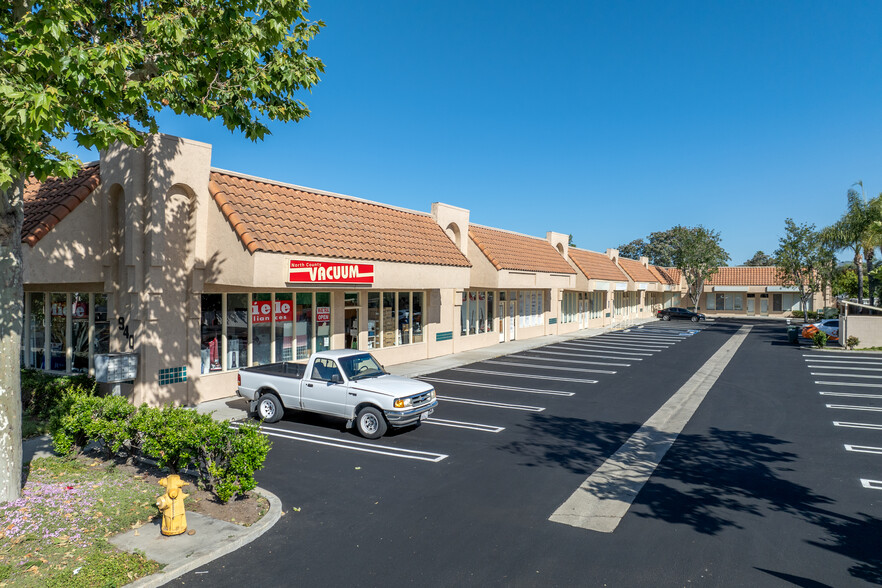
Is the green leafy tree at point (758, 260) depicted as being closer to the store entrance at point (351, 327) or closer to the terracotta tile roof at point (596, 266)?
the terracotta tile roof at point (596, 266)

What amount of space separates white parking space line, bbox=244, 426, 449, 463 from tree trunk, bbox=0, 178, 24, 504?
4.82 meters

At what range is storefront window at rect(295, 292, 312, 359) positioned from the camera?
17297mm

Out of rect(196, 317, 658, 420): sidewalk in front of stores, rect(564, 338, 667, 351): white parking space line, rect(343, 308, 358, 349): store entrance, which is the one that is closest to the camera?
rect(196, 317, 658, 420): sidewalk in front of stores

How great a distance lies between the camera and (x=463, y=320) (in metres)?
27.2

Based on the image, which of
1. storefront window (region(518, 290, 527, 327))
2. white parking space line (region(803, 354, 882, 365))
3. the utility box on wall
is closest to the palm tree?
white parking space line (region(803, 354, 882, 365))

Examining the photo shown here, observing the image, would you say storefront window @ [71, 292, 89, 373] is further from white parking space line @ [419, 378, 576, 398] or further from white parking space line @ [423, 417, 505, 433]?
white parking space line @ [419, 378, 576, 398]

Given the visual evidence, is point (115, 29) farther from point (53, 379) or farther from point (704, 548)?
point (704, 548)

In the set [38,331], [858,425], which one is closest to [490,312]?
[858,425]

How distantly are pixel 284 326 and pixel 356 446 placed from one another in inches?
270

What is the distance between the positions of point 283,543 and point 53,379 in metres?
9.68

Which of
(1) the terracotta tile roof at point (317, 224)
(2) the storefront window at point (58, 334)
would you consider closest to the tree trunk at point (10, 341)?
(1) the terracotta tile roof at point (317, 224)

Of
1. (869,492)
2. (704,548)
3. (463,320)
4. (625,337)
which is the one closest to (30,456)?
(704,548)

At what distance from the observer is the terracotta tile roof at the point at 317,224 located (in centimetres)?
1424

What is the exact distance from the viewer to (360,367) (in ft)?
41.3
